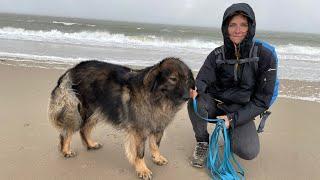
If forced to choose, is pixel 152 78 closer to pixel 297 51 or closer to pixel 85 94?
pixel 85 94

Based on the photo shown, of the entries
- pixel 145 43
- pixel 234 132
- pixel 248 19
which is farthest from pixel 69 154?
pixel 145 43

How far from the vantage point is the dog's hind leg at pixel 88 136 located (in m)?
4.00

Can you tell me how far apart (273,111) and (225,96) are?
7.69 feet

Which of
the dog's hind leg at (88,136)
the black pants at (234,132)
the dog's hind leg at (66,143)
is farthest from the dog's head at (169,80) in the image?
the dog's hind leg at (66,143)

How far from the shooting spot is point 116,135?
4543 mm

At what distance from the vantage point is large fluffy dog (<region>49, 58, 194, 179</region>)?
10.9 feet

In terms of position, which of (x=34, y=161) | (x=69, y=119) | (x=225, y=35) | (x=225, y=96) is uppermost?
(x=225, y=35)

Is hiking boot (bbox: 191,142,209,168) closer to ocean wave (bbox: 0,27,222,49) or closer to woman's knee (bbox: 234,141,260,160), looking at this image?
woman's knee (bbox: 234,141,260,160)

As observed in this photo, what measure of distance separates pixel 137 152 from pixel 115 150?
0.67 m

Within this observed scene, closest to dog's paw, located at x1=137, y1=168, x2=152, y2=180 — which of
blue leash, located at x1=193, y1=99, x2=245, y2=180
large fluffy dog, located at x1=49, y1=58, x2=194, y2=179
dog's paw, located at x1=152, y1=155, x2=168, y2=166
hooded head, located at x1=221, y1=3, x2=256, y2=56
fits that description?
large fluffy dog, located at x1=49, y1=58, x2=194, y2=179

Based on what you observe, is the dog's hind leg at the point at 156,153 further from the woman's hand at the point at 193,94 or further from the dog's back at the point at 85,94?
the woman's hand at the point at 193,94

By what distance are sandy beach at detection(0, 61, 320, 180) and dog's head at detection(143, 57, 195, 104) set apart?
0.84 metres

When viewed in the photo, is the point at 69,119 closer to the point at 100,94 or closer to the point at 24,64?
the point at 100,94

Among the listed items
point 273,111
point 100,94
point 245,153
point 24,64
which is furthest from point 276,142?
point 24,64
